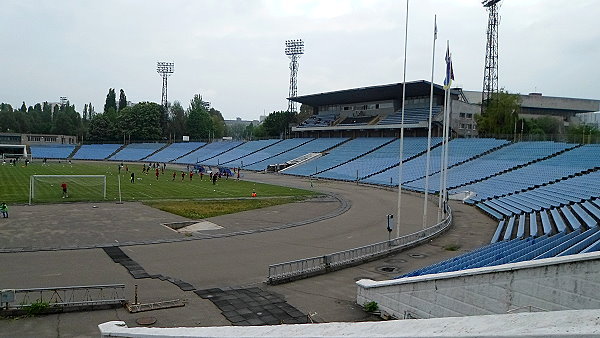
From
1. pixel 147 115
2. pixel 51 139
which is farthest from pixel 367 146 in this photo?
pixel 51 139

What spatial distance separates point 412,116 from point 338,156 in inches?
560

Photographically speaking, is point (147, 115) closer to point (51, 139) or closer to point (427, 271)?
point (51, 139)

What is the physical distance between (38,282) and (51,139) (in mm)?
131452

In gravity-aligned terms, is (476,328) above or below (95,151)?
above

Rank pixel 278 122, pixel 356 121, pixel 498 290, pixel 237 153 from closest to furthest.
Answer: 1. pixel 498 290
2. pixel 356 121
3. pixel 237 153
4. pixel 278 122

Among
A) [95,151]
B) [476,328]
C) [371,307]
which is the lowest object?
[371,307]

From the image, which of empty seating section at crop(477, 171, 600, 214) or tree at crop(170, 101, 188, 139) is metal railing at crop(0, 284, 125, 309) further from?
tree at crop(170, 101, 188, 139)

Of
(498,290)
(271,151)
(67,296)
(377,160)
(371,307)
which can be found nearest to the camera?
(498,290)

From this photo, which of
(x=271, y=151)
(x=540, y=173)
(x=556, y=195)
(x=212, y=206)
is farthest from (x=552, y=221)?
(x=271, y=151)

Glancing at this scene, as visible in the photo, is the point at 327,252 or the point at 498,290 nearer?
the point at 498,290

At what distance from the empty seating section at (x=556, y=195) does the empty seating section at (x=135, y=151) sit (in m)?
90.8

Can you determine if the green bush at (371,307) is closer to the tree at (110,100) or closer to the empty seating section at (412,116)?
the empty seating section at (412,116)

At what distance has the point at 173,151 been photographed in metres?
108

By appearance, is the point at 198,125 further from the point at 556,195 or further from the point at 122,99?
the point at 556,195
